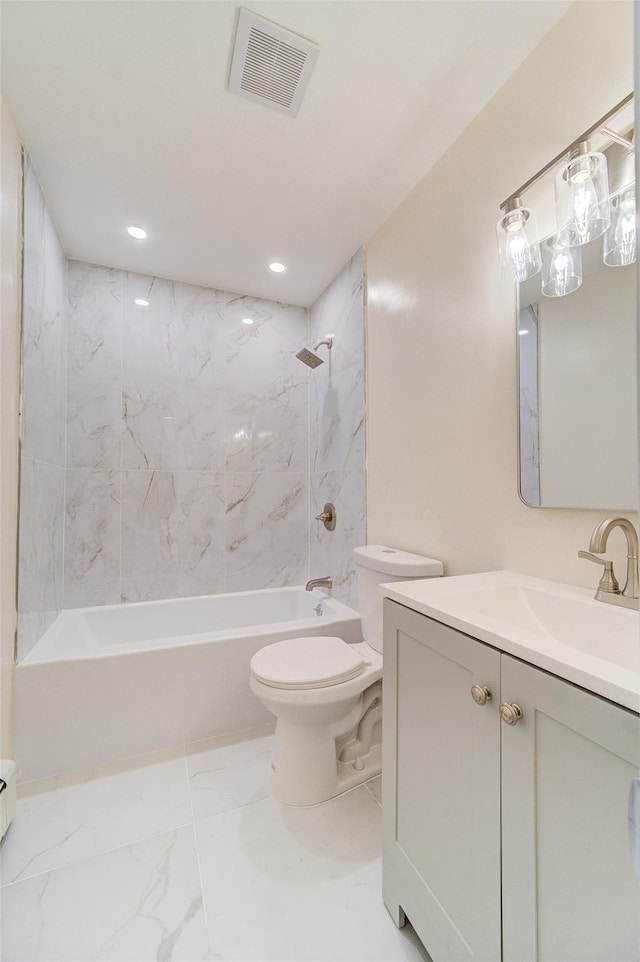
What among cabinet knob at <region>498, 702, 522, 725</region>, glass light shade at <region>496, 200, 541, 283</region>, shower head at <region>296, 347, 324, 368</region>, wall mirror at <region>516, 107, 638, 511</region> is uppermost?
shower head at <region>296, 347, 324, 368</region>

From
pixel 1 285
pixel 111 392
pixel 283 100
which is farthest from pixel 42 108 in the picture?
pixel 111 392

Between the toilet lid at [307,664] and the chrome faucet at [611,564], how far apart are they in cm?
86

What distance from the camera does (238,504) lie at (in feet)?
8.74

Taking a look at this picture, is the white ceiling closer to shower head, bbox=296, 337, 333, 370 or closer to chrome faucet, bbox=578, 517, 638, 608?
shower head, bbox=296, 337, 333, 370

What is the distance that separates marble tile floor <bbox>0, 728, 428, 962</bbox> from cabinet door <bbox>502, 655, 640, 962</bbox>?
1.95 feet

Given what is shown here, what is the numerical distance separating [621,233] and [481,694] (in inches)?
42.3

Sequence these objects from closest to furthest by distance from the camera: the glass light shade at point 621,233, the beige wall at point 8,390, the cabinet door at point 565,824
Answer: the cabinet door at point 565,824, the glass light shade at point 621,233, the beige wall at point 8,390

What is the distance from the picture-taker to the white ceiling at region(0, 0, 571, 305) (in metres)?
1.08

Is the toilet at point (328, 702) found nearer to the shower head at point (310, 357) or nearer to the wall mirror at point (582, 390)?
the wall mirror at point (582, 390)

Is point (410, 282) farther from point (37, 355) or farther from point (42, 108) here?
point (37, 355)

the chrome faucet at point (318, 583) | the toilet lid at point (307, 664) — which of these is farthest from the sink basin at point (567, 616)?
the chrome faucet at point (318, 583)

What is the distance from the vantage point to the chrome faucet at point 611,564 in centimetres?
82

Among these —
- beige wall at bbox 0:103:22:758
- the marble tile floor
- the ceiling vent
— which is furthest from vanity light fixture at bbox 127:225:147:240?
the marble tile floor

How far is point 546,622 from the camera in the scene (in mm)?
944
